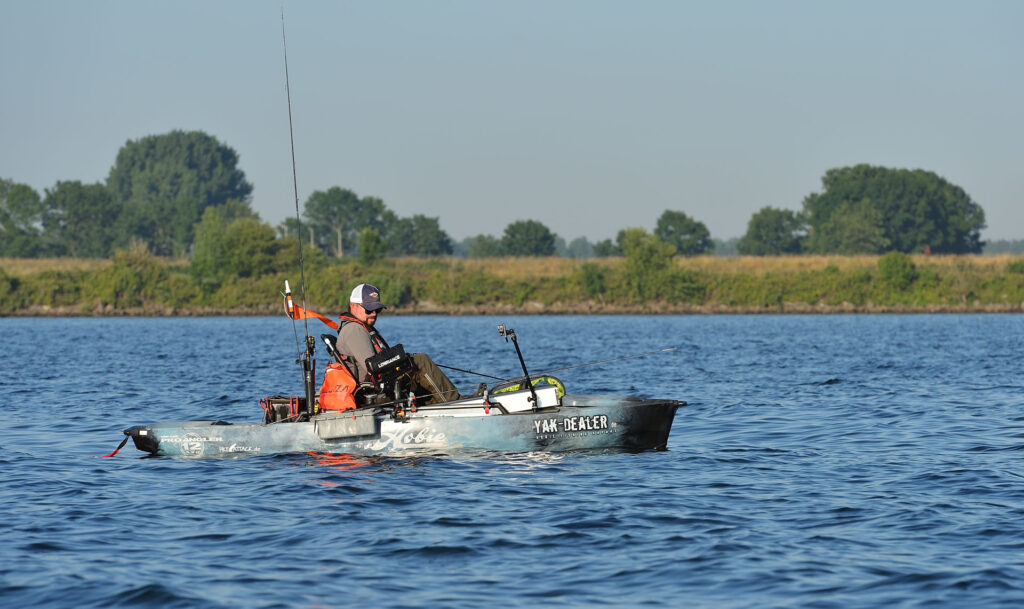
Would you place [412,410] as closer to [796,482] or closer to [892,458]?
[796,482]

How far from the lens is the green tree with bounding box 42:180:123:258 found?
138 metres

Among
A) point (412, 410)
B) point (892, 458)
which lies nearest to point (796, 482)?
point (892, 458)

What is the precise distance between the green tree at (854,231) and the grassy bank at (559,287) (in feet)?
117

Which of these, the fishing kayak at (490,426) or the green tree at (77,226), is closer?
the fishing kayak at (490,426)

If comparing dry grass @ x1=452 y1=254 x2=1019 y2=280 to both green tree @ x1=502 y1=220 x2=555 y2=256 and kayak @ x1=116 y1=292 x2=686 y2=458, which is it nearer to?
green tree @ x1=502 y1=220 x2=555 y2=256

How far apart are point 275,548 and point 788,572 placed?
414cm

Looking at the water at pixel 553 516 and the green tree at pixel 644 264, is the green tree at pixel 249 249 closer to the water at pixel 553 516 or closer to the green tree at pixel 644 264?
the green tree at pixel 644 264

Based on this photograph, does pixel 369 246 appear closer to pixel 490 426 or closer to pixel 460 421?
pixel 460 421

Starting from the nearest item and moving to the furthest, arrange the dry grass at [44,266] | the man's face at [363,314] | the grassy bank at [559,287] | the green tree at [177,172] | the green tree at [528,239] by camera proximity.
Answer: the man's face at [363,314] < the grassy bank at [559,287] < the dry grass at [44,266] < the green tree at [528,239] < the green tree at [177,172]

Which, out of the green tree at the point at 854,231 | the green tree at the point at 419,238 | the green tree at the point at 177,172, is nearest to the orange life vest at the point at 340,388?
the green tree at the point at 854,231

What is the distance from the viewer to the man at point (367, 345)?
43.4 feet

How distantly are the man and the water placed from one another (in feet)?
3.10

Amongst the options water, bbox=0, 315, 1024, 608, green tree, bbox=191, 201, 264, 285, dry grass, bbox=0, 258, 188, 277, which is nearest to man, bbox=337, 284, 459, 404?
water, bbox=0, 315, 1024, 608

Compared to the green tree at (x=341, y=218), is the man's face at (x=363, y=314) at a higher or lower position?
lower
